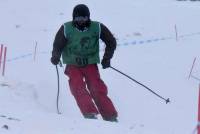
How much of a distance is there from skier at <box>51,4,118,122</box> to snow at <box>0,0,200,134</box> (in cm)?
28

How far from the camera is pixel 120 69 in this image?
12211 millimetres

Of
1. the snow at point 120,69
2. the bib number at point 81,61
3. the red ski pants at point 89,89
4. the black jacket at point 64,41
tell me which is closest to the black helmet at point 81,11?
the black jacket at point 64,41

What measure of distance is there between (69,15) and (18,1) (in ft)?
8.47

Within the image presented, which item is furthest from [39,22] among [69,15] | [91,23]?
[91,23]

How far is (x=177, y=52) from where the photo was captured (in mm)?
13766

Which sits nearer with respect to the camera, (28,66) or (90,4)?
(28,66)

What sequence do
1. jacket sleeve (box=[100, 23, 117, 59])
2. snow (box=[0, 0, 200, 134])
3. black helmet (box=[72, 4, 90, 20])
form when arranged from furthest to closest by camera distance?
1. jacket sleeve (box=[100, 23, 117, 59])
2. black helmet (box=[72, 4, 90, 20])
3. snow (box=[0, 0, 200, 134])

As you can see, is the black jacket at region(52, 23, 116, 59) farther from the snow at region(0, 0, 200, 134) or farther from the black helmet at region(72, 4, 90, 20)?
the snow at region(0, 0, 200, 134)

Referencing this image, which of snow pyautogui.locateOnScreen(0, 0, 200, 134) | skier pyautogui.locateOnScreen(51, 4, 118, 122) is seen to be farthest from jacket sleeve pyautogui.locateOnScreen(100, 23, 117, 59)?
snow pyautogui.locateOnScreen(0, 0, 200, 134)

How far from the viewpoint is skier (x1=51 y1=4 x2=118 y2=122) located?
26.5ft

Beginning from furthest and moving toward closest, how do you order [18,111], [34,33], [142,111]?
1. [34,33]
2. [142,111]
3. [18,111]

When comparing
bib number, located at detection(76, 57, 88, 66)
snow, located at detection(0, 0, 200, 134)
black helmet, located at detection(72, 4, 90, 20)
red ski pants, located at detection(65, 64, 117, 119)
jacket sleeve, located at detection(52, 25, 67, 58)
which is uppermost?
black helmet, located at detection(72, 4, 90, 20)

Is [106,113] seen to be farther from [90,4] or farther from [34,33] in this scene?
[90,4]

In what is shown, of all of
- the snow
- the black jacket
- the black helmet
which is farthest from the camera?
the black jacket
